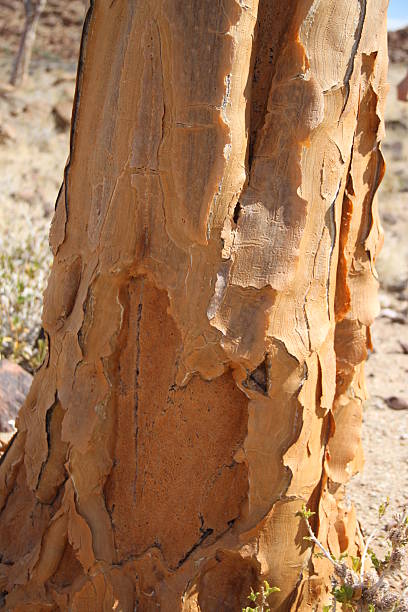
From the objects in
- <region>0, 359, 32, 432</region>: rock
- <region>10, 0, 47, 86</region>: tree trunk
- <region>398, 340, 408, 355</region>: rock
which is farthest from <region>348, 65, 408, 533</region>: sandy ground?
<region>10, 0, 47, 86</region>: tree trunk

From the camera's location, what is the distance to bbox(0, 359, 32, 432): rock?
3.39 metres

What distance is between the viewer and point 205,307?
161 centimetres

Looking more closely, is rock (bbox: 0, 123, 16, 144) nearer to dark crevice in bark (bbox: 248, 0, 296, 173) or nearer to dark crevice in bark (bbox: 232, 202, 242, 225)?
dark crevice in bark (bbox: 248, 0, 296, 173)

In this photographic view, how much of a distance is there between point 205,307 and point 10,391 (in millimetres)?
2192

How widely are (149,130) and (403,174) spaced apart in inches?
377

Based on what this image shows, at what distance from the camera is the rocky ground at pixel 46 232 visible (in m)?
3.60

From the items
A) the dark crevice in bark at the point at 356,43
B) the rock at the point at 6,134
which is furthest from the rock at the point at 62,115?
the dark crevice in bark at the point at 356,43

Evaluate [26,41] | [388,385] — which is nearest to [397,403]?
[388,385]

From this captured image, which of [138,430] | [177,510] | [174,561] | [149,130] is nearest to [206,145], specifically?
[149,130]

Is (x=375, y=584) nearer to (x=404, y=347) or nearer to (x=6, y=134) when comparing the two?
(x=404, y=347)

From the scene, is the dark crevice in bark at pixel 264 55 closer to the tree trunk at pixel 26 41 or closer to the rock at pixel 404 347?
the rock at pixel 404 347

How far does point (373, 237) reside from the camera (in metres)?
1.87

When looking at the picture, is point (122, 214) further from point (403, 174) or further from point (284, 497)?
point (403, 174)

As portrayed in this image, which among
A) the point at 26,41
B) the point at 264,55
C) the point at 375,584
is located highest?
the point at 26,41
